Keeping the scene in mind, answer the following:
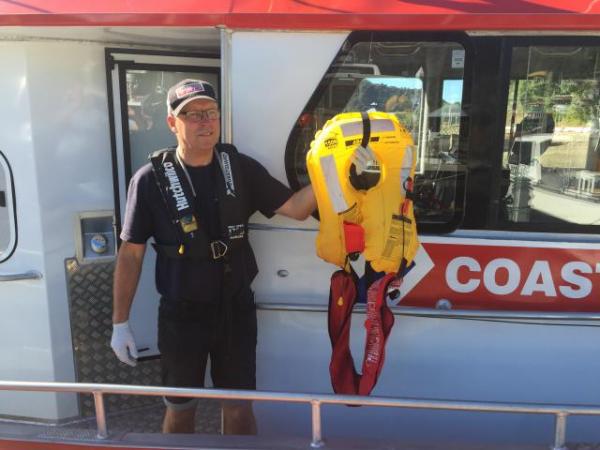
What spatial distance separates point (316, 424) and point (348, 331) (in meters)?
0.33

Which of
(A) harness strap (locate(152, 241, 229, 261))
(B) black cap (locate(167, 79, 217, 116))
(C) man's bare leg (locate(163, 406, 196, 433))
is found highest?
(B) black cap (locate(167, 79, 217, 116))

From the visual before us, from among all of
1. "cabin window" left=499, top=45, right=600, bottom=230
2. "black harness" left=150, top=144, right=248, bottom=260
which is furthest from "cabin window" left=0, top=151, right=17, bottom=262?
"cabin window" left=499, top=45, right=600, bottom=230

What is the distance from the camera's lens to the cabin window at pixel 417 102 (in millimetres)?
1853

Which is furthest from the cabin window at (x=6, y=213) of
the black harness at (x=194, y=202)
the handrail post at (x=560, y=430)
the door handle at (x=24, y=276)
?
the handrail post at (x=560, y=430)

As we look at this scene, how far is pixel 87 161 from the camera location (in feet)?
7.47

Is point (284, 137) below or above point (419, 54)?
below

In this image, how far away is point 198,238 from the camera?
1.84m

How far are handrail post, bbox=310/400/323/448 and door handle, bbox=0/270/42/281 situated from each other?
1.29 meters

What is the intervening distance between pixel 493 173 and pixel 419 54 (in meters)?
0.48

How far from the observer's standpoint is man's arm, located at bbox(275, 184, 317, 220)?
6.12 feet

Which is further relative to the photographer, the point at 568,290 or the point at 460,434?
the point at 460,434

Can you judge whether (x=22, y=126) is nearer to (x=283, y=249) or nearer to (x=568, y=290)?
(x=283, y=249)

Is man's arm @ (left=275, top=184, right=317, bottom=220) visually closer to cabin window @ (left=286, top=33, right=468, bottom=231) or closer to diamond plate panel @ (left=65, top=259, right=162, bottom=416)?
cabin window @ (left=286, top=33, right=468, bottom=231)

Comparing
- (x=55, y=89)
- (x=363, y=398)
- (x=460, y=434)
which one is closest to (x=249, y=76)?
(x=55, y=89)
